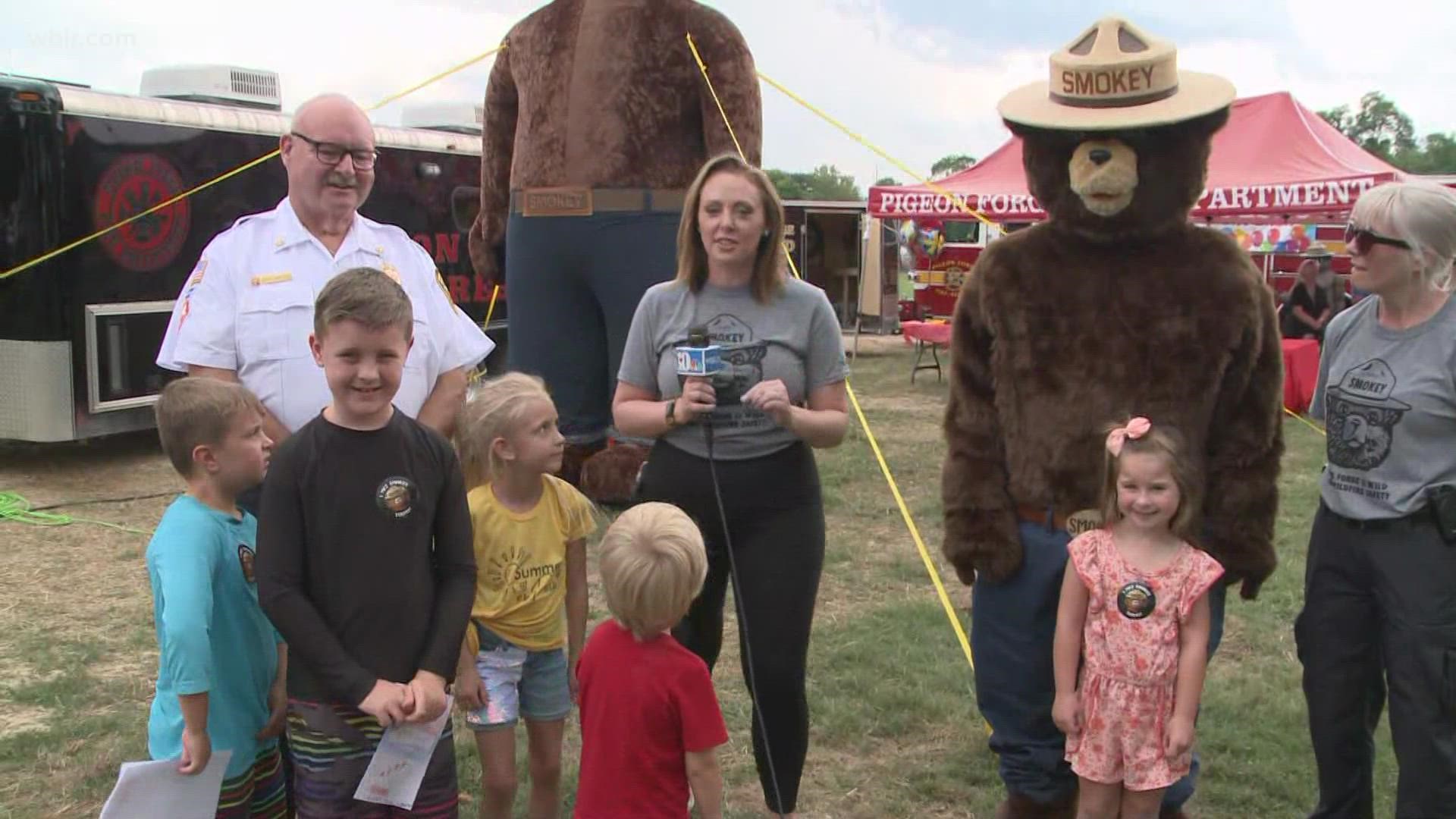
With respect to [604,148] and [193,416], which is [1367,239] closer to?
[193,416]

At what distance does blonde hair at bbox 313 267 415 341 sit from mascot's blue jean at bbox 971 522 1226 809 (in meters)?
1.47

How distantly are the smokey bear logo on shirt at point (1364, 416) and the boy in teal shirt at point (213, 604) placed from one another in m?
2.33

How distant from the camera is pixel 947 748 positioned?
3615 millimetres

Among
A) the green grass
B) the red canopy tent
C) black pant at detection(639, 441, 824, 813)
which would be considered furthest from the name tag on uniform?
the red canopy tent

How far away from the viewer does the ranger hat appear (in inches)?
103

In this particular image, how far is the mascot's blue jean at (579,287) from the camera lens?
5090mm

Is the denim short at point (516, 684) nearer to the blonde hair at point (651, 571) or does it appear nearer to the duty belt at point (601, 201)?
the blonde hair at point (651, 571)

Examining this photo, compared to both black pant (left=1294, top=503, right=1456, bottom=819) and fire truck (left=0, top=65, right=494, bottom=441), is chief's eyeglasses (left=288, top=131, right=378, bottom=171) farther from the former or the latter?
fire truck (left=0, top=65, right=494, bottom=441)

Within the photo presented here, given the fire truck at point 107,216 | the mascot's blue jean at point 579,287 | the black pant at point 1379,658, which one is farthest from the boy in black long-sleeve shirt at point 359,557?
the fire truck at point 107,216

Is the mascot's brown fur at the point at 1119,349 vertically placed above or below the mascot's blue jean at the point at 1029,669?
above

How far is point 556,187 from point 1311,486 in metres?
5.17

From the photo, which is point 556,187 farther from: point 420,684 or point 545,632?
point 420,684

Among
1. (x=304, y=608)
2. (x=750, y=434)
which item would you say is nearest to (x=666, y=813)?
(x=304, y=608)

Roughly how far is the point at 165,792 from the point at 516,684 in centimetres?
74
